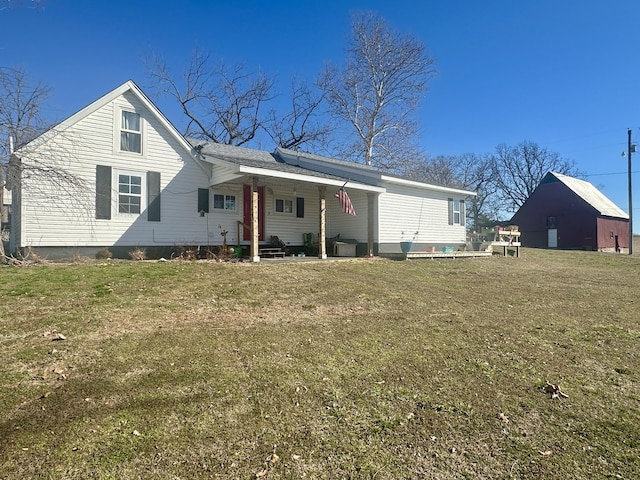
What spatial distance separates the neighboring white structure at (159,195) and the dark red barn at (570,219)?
2307 cm

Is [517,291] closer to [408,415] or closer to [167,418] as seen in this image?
[408,415]

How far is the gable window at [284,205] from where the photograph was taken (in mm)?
15188

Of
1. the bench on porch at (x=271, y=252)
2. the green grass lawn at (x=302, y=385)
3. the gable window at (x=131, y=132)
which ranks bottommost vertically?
the green grass lawn at (x=302, y=385)

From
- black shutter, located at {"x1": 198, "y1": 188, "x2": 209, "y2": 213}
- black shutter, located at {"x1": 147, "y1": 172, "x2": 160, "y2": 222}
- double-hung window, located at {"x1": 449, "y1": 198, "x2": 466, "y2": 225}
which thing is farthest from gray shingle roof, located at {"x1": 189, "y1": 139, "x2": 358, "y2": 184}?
double-hung window, located at {"x1": 449, "y1": 198, "x2": 466, "y2": 225}

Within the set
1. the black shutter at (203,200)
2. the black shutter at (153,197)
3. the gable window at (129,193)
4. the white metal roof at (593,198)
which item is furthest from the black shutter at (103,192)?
the white metal roof at (593,198)

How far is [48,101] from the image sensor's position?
1244 cm

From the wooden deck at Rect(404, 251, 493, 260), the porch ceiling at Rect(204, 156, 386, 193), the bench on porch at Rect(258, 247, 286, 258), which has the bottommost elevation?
the wooden deck at Rect(404, 251, 493, 260)

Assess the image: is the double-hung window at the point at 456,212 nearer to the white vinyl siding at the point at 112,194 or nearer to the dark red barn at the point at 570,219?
the white vinyl siding at the point at 112,194

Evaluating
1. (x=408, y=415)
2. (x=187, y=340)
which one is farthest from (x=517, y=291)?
(x=187, y=340)

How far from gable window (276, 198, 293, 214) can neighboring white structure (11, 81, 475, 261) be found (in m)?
0.04

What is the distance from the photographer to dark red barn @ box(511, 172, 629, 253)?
3127 cm

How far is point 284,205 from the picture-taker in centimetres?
1538

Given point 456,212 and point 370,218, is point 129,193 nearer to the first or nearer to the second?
point 370,218

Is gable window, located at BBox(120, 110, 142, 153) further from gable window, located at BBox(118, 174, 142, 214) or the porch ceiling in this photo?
the porch ceiling
